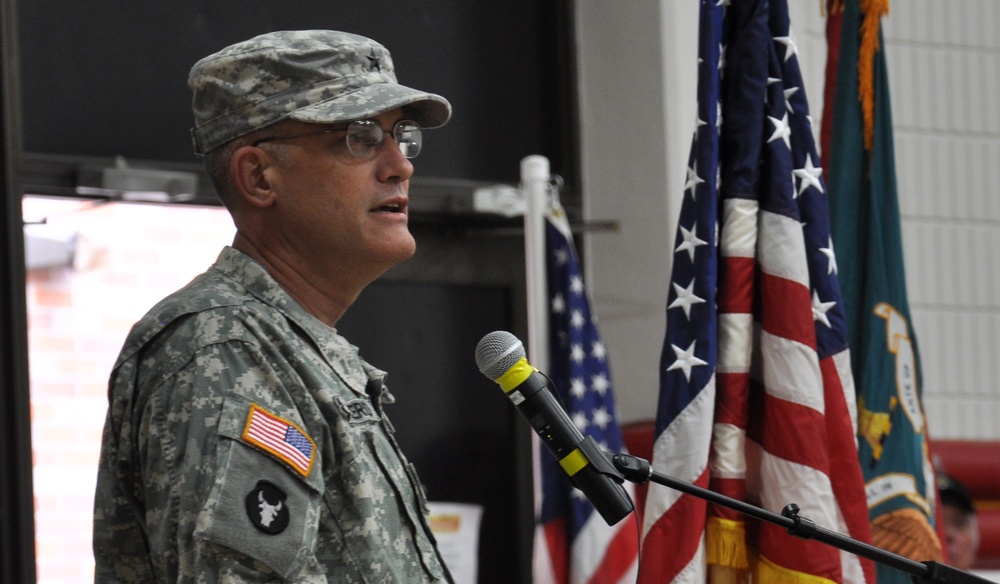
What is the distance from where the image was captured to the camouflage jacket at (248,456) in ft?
5.08

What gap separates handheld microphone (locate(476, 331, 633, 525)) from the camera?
1716 millimetres

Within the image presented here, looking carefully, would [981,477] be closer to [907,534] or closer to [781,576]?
[907,534]

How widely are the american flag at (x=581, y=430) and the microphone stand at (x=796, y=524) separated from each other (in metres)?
1.72

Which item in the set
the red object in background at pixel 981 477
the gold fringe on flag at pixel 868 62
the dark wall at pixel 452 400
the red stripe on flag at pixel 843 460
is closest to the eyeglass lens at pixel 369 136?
the red stripe on flag at pixel 843 460

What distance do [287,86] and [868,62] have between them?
228 cm

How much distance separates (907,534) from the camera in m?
3.46

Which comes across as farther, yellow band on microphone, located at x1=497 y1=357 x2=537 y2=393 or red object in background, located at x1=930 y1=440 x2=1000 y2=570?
red object in background, located at x1=930 y1=440 x2=1000 y2=570

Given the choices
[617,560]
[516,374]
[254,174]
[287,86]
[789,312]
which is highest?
[287,86]

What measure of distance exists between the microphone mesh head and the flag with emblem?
2.00 meters

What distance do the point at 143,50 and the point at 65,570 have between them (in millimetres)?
1442

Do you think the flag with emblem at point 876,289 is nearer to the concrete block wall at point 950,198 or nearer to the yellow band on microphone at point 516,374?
the concrete block wall at point 950,198

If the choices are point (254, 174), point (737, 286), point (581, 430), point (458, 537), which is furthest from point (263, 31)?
point (254, 174)

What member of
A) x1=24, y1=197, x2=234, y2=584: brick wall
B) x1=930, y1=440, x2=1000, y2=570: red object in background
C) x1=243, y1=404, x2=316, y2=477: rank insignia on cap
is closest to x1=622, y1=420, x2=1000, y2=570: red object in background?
x1=930, y1=440, x2=1000, y2=570: red object in background

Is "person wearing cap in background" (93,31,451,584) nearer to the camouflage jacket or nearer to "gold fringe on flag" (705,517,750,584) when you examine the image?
the camouflage jacket
